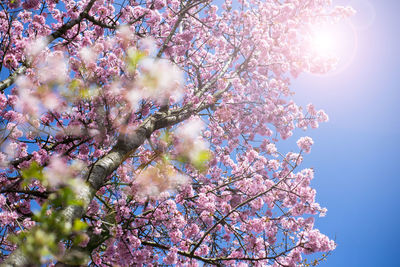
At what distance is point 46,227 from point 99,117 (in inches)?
174

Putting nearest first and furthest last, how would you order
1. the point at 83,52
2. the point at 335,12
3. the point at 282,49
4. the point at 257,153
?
the point at 83,52 < the point at 257,153 < the point at 282,49 < the point at 335,12

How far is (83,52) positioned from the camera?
5.66 meters

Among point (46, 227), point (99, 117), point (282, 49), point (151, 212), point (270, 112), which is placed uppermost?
point (282, 49)

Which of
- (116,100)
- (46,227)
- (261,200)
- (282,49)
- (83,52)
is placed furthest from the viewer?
(282,49)

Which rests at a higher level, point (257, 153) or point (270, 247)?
point (257, 153)

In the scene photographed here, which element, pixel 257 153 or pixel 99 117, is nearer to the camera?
pixel 99 117

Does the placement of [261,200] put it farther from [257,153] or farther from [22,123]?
[22,123]

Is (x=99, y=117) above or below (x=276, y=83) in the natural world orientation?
below

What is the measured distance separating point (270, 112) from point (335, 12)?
16.7ft

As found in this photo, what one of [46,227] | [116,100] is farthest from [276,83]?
[46,227]

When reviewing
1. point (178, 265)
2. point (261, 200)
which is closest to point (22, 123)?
point (178, 265)

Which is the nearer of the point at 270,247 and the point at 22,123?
the point at 22,123

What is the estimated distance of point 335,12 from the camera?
34.1 ft

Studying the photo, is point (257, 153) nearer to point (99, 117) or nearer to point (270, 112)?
point (270, 112)
